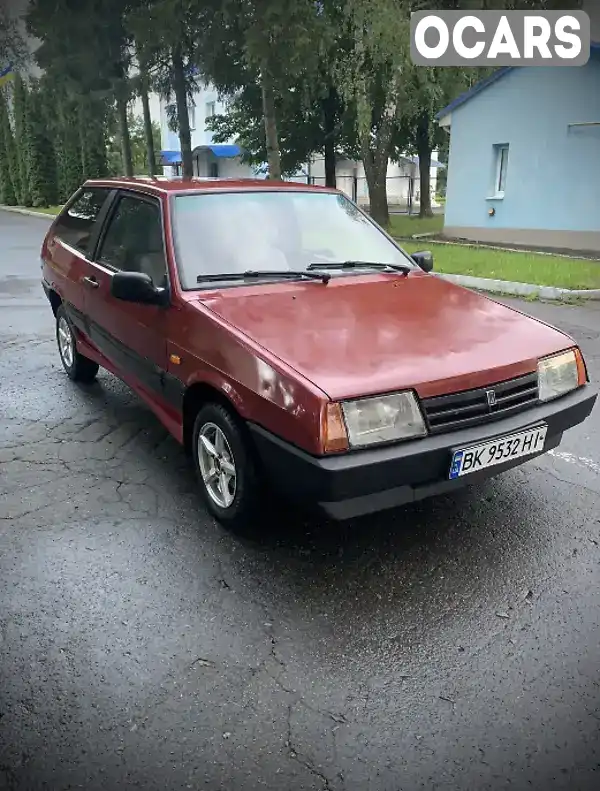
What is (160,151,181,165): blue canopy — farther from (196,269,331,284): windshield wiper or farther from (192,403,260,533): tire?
(192,403,260,533): tire

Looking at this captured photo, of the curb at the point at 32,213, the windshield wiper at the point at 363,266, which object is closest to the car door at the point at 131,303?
the windshield wiper at the point at 363,266

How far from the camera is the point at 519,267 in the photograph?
1206 centimetres

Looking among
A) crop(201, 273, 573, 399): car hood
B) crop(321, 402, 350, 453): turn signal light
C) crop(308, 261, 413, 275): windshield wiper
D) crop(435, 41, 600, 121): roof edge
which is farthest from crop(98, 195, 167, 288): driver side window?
crop(435, 41, 600, 121): roof edge

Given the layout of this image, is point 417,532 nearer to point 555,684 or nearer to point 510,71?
point 555,684

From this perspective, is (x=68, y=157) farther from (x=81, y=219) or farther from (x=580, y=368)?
(x=580, y=368)

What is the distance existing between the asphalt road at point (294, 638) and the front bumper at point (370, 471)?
1.38 feet

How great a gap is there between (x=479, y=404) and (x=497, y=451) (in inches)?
8.9

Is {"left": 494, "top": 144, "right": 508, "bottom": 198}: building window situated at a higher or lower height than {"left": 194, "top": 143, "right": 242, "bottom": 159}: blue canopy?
lower

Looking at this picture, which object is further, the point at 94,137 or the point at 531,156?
the point at 94,137

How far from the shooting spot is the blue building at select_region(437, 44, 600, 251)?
15.5 meters

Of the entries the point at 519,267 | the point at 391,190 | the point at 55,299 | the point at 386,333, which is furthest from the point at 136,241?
the point at 391,190

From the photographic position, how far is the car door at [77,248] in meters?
4.75

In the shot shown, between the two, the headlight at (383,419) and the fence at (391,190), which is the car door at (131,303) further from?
the fence at (391,190)

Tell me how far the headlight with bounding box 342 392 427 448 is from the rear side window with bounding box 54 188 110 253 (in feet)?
9.74
